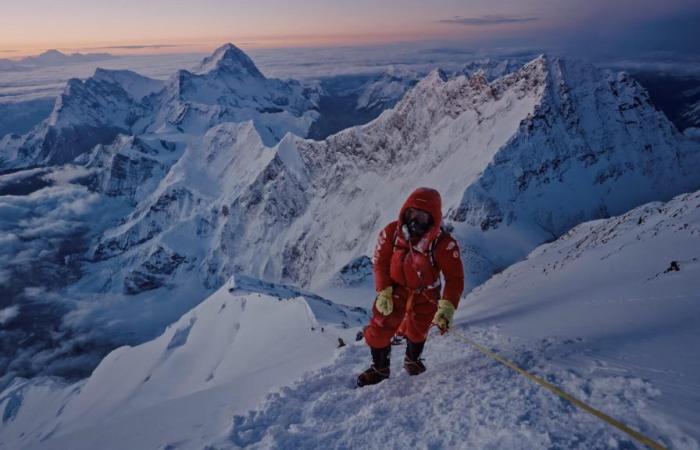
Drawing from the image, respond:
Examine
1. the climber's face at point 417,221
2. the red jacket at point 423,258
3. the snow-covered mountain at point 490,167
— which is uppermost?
the climber's face at point 417,221

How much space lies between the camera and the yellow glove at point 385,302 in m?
6.43

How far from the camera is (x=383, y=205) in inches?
4601

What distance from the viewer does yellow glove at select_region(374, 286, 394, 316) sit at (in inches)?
253

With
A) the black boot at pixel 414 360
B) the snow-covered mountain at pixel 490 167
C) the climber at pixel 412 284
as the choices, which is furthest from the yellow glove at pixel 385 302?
the snow-covered mountain at pixel 490 167

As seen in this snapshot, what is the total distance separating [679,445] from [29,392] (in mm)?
122980

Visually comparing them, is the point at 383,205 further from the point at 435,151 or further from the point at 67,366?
the point at 67,366

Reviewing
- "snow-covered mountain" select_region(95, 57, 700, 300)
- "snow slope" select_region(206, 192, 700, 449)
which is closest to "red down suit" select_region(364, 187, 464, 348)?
"snow slope" select_region(206, 192, 700, 449)

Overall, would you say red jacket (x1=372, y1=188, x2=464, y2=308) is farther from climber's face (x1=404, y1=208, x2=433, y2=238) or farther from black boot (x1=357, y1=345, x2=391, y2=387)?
black boot (x1=357, y1=345, x2=391, y2=387)

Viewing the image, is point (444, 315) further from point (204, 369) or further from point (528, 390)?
point (204, 369)

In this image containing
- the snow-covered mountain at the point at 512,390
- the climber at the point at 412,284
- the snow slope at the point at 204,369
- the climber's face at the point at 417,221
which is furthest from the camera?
the snow slope at the point at 204,369

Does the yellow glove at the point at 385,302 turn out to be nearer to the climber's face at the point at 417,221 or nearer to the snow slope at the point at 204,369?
the climber's face at the point at 417,221

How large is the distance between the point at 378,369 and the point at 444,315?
52.7 inches

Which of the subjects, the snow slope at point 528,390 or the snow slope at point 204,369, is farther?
the snow slope at point 204,369

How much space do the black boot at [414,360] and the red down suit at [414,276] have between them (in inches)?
3.7
